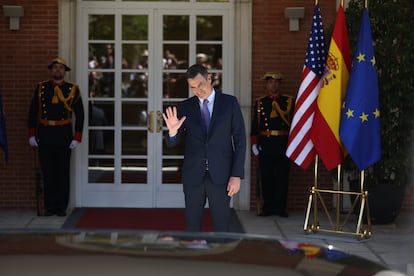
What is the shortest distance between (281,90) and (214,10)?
4.65 ft

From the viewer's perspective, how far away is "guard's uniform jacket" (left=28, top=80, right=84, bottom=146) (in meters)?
11.5

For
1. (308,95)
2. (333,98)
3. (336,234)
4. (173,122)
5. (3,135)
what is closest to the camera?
(173,122)

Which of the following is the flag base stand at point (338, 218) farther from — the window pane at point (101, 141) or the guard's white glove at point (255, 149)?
the window pane at point (101, 141)

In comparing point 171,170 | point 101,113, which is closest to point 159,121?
point 171,170

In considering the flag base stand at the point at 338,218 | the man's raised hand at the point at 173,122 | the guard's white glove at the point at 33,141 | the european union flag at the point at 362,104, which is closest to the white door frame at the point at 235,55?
the guard's white glove at the point at 33,141

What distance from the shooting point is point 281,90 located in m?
12.1

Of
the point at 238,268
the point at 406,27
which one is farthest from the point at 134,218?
the point at 238,268

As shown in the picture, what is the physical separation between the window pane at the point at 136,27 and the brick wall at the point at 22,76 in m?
0.96

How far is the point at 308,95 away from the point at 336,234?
1.60m

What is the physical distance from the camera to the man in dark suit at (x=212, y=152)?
24.5ft

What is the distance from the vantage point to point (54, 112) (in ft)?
37.8

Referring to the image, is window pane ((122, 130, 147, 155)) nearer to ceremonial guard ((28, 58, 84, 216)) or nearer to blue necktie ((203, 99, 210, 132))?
ceremonial guard ((28, 58, 84, 216))

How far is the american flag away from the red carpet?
A: 1559 mm

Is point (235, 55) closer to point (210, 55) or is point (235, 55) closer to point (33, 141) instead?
point (210, 55)
